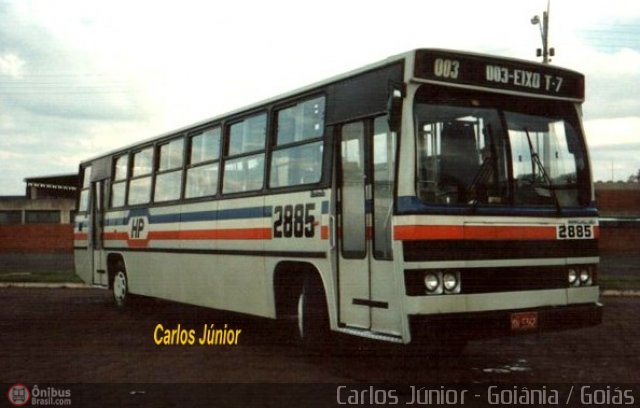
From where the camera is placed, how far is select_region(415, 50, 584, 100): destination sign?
25.6 feet

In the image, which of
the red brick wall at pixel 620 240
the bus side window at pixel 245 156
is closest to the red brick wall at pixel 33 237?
the red brick wall at pixel 620 240

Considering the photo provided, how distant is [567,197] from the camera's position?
8406mm

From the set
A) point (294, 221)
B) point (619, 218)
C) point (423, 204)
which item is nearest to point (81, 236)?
point (294, 221)

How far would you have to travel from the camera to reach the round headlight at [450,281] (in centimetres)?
757

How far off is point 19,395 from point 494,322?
4.51 meters

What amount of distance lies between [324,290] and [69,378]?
9.43ft

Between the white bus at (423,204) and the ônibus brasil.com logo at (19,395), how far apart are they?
320cm

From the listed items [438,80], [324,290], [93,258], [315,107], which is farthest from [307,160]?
[93,258]

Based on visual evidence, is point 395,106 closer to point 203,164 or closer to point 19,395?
point 19,395

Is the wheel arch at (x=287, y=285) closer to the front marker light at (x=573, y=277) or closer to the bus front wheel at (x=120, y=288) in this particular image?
the front marker light at (x=573, y=277)

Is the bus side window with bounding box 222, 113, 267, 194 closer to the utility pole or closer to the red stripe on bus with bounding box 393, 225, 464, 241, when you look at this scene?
the red stripe on bus with bounding box 393, 225, 464, 241

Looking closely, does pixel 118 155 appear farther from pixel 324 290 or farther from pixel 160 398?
pixel 160 398

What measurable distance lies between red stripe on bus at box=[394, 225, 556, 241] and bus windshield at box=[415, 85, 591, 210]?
0.82 ft

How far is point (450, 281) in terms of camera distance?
24.9 feet
